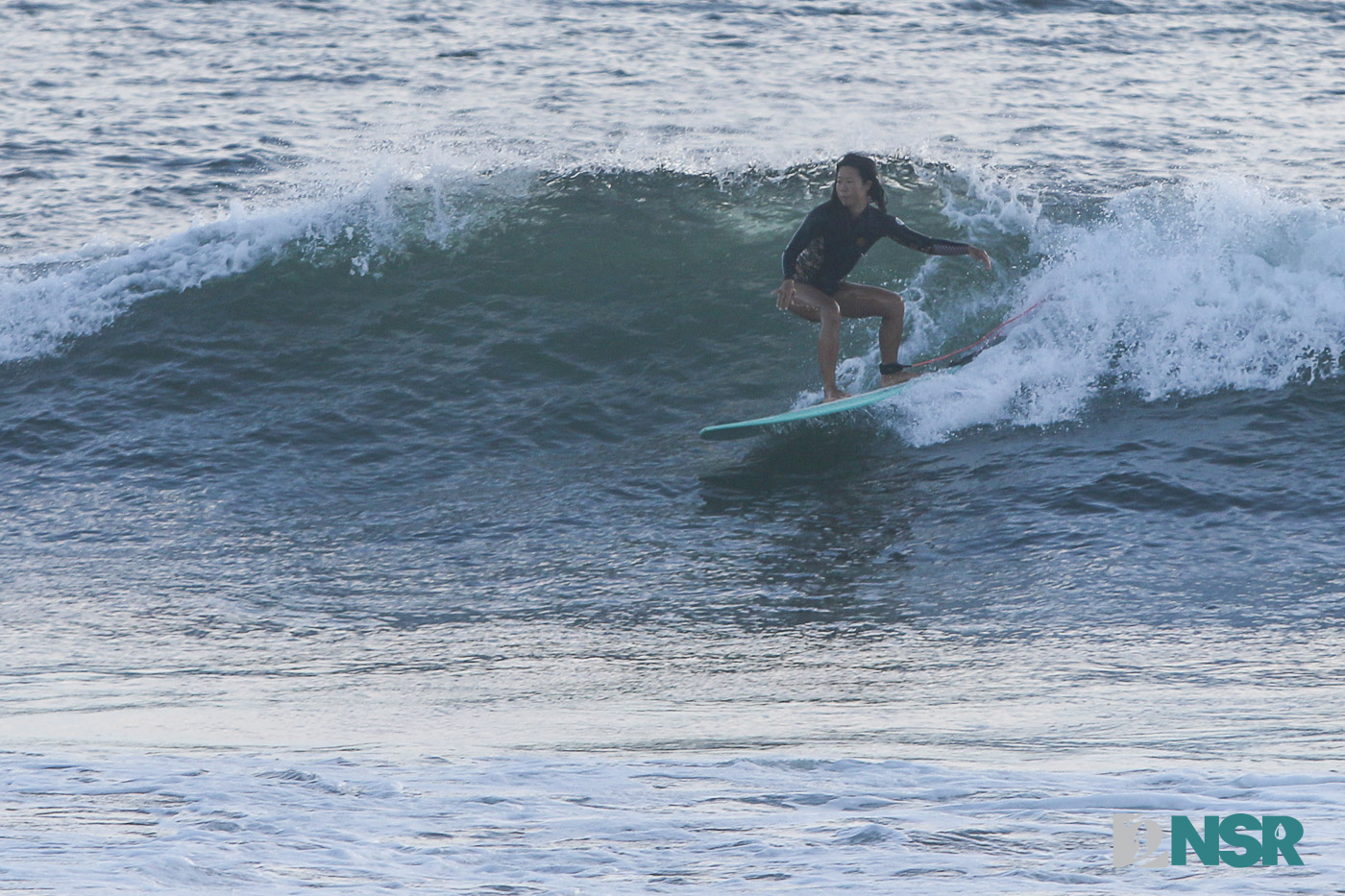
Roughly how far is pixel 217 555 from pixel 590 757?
396 centimetres

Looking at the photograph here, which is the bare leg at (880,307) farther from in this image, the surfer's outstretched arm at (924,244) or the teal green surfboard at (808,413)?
the surfer's outstretched arm at (924,244)

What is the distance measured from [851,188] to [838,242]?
402 mm

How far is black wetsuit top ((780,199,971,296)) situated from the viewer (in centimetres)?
847

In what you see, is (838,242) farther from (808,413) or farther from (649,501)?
(649,501)

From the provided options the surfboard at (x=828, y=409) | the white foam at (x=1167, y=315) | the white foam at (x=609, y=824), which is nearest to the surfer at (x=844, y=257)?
the surfboard at (x=828, y=409)

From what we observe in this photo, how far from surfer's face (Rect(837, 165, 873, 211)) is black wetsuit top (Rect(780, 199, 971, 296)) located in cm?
6

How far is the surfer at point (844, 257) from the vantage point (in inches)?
330

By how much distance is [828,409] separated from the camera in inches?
351

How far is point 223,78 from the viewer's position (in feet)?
61.4

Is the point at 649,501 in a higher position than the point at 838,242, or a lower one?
lower

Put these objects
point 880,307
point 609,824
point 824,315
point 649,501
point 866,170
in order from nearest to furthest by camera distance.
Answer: point 609,824 → point 866,170 → point 649,501 → point 824,315 → point 880,307

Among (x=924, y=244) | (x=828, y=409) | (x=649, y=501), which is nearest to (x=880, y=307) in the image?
(x=924, y=244)

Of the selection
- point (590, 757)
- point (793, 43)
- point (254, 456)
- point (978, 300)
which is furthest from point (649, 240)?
point (793, 43)

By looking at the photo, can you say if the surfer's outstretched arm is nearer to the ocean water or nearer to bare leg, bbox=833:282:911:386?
bare leg, bbox=833:282:911:386
